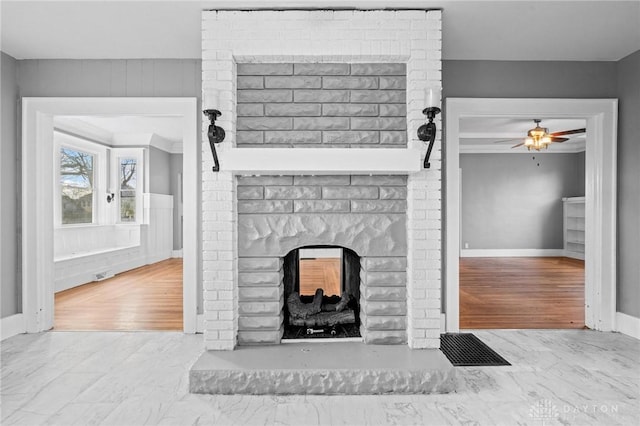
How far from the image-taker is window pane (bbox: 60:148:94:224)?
5.68 meters

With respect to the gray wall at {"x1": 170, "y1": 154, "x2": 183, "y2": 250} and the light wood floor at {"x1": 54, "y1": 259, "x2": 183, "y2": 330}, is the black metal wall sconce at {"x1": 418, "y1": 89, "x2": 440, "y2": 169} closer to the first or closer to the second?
the light wood floor at {"x1": 54, "y1": 259, "x2": 183, "y2": 330}

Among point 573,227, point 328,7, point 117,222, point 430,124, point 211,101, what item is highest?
point 328,7

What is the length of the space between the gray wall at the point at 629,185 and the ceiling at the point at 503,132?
2378 mm

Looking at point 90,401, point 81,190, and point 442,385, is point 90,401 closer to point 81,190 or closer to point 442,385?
point 442,385

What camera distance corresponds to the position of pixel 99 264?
18.1 feet

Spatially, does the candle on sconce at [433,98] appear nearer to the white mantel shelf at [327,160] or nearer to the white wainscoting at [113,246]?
the white mantel shelf at [327,160]

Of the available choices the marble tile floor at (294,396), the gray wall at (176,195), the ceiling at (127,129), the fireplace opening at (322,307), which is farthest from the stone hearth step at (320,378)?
the gray wall at (176,195)

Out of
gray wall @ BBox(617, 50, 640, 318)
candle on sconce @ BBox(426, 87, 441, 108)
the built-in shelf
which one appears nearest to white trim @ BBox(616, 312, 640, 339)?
gray wall @ BBox(617, 50, 640, 318)

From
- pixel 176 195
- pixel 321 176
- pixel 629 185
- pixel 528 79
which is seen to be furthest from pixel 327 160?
pixel 176 195

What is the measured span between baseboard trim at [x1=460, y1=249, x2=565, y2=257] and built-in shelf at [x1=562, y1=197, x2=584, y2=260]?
0.72 ft

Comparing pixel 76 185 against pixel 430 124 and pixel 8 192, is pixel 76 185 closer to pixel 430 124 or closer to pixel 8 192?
pixel 8 192

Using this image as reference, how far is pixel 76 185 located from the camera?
594 centimetres

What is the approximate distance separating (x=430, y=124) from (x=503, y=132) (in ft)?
18.8

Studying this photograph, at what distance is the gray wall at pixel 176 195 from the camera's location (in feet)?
26.0
